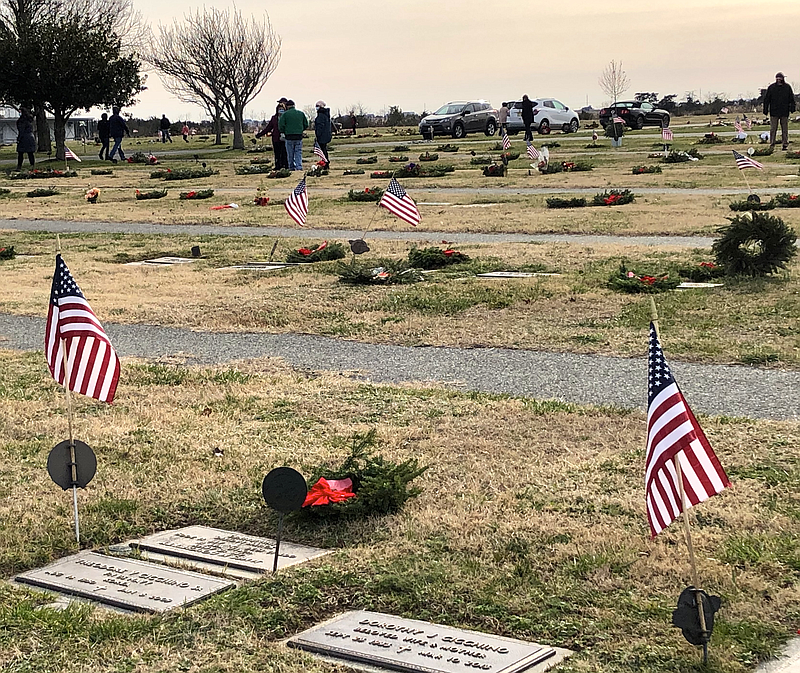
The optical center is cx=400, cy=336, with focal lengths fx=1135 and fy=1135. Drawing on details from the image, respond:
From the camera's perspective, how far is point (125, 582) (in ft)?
14.1

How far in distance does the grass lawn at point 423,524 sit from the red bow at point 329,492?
4.7 inches

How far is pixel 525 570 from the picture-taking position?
13.9 feet

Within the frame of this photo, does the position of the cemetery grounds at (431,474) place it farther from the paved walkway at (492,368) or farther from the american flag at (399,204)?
the american flag at (399,204)

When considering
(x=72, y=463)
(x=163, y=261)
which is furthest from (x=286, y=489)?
(x=163, y=261)

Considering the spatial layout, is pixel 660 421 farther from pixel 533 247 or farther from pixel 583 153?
pixel 583 153

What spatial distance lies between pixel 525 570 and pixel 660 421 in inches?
37.1

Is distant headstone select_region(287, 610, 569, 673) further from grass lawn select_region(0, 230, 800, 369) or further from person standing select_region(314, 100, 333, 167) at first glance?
person standing select_region(314, 100, 333, 167)

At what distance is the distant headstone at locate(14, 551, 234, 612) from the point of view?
411 centimetres

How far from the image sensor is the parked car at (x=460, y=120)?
4553 centimetres

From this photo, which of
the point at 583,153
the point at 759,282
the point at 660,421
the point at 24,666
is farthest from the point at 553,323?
the point at 583,153

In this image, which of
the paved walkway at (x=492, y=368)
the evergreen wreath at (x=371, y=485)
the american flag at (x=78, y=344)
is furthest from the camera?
the paved walkway at (x=492, y=368)

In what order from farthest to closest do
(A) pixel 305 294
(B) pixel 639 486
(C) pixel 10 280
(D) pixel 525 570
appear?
(C) pixel 10 280 < (A) pixel 305 294 < (B) pixel 639 486 < (D) pixel 525 570

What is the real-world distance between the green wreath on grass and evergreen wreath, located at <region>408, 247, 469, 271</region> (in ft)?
9.98

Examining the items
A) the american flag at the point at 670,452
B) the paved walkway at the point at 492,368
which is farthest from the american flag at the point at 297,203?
the american flag at the point at 670,452
